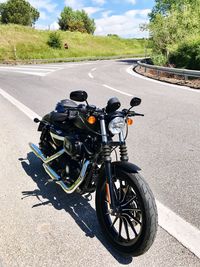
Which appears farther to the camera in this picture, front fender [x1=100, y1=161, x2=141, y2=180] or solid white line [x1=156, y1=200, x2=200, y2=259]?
solid white line [x1=156, y1=200, x2=200, y2=259]

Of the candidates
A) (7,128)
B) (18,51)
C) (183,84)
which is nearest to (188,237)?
(7,128)

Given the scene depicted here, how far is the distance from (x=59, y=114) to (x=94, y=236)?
1489 mm

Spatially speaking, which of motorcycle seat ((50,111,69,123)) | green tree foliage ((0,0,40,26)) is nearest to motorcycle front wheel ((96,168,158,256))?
motorcycle seat ((50,111,69,123))

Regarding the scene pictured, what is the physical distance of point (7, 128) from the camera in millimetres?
7059

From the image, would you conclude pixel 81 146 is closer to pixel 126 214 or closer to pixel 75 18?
pixel 126 214

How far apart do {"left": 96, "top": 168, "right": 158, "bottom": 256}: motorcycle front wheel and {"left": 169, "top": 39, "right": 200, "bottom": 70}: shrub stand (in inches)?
667

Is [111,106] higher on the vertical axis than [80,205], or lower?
higher

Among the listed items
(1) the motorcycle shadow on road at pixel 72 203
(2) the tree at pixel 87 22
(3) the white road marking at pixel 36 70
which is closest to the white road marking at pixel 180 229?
(1) the motorcycle shadow on road at pixel 72 203

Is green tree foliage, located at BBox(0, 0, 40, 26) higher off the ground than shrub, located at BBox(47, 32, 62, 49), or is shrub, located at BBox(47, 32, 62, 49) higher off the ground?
green tree foliage, located at BBox(0, 0, 40, 26)

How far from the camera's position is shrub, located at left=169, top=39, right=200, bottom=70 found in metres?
18.8

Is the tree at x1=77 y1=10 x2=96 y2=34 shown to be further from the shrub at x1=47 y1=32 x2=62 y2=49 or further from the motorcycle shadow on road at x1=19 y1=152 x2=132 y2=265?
the motorcycle shadow on road at x1=19 y1=152 x2=132 y2=265

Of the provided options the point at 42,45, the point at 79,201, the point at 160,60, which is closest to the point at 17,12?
the point at 42,45

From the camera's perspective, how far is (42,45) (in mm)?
52562

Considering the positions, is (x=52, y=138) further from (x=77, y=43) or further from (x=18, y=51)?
(x=77, y=43)
